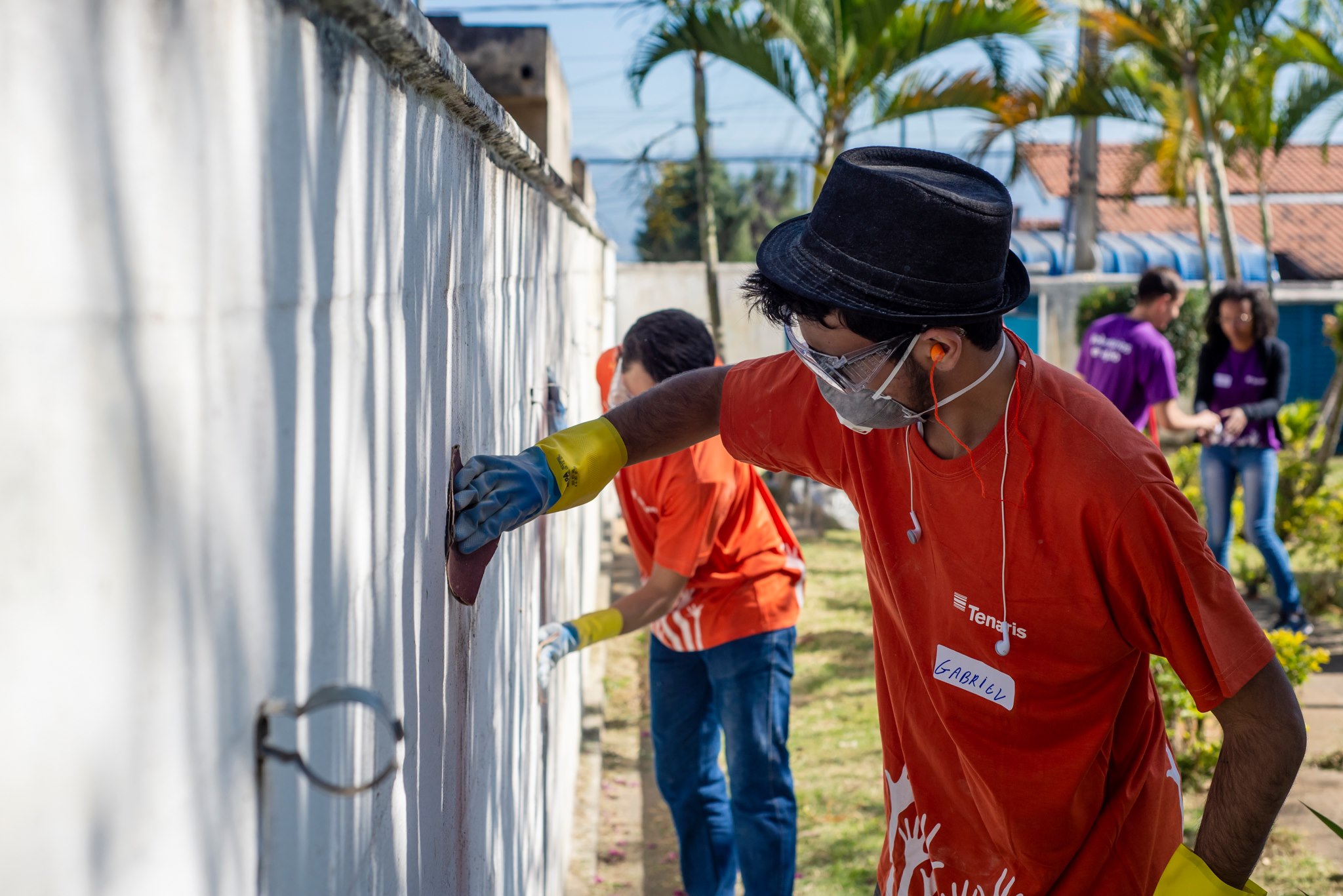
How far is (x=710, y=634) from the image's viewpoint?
3.42 meters

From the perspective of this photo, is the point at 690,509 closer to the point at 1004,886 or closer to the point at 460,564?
the point at 1004,886

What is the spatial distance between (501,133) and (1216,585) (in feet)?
4.55

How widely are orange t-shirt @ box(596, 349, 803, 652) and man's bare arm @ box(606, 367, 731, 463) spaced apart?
31.0 inches

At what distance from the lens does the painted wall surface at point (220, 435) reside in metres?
0.60

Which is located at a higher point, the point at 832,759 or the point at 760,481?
the point at 760,481

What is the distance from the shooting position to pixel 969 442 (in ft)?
6.64

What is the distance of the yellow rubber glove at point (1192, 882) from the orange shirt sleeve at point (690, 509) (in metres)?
1.65

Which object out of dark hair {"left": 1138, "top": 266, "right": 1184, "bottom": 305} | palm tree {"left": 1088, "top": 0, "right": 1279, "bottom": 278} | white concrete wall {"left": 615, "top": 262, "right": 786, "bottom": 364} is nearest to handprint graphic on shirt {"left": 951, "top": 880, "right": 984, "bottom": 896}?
dark hair {"left": 1138, "top": 266, "right": 1184, "bottom": 305}

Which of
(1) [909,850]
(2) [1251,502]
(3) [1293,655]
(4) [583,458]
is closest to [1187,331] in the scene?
(2) [1251,502]

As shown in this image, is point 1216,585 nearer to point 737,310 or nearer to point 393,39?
point 393,39

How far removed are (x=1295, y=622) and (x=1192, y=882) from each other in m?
5.35

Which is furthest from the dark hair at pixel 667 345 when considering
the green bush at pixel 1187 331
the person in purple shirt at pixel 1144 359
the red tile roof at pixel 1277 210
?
the red tile roof at pixel 1277 210

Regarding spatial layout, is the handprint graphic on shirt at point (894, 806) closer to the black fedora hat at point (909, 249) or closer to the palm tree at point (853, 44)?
the black fedora hat at point (909, 249)

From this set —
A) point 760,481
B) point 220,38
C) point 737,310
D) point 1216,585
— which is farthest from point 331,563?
point 737,310
